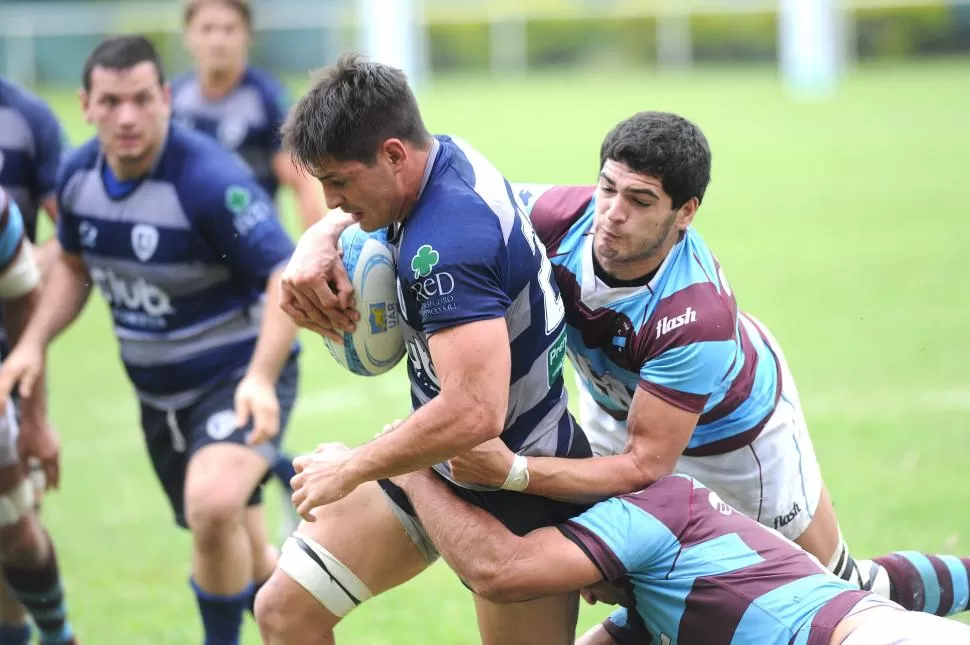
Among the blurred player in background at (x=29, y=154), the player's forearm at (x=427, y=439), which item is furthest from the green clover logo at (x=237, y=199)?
the player's forearm at (x=427, y=439)

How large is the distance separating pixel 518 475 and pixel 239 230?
197 cm

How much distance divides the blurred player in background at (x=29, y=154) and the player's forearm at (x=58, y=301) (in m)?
0.39

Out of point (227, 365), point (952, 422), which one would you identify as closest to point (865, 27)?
point (952, 422)

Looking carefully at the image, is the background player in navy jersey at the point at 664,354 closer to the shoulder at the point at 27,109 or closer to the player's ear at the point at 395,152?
the player's ear at the point at 395,152

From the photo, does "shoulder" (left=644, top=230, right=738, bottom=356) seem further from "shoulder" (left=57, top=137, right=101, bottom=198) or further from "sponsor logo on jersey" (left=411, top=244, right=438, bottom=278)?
"shoulder" (left=57, top=137, right=101, bottom=198)

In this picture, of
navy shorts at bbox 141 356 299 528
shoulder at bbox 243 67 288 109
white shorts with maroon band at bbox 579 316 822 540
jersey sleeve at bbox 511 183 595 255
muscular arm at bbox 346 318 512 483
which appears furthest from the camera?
shoulder at bbox 243 67 288 109

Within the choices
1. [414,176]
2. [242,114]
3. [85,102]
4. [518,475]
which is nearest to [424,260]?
[414,176]

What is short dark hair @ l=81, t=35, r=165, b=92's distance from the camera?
5445mm

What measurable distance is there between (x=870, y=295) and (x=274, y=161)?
5949 mm

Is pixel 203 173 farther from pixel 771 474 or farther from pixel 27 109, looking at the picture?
pixel 771 474

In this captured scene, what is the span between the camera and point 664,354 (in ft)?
13.0

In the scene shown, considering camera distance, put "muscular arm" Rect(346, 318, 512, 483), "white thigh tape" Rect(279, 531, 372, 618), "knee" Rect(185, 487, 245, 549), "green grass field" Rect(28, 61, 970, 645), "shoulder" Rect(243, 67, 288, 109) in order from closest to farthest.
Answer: "muscular arm" Rect(346, 318, 512, 483)
"white thigh tape" Rect(279, 531, 372, 618)
"knee" Rect(185, 487, 245, 549)
"green grass field" Rect(28, 61, 970, 645)
"shoulder" Rect(243, 67, 288, 109)

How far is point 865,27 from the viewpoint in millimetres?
32312

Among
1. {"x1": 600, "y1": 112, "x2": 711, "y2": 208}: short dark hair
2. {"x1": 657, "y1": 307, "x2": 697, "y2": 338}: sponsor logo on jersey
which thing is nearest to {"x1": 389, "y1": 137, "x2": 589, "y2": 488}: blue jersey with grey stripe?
{"x1": 657, "y1": 307, "x2": 697, "y2": 338}: sponsor logo on jersey
